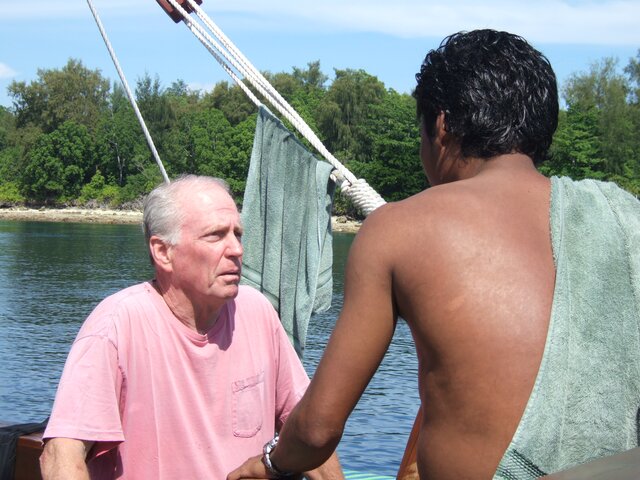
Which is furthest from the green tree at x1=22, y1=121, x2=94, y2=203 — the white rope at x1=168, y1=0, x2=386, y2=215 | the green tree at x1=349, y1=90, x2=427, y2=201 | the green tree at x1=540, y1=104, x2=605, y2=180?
the white rope at x1=168, y1=0, x2=386, y2=215

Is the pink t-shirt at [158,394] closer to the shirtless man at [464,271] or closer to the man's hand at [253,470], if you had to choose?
the man's hand at [253,470]

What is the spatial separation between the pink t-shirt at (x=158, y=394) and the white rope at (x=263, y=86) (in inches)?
65.2

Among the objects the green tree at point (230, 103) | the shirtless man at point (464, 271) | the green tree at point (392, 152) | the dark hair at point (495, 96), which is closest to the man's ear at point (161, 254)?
the shirtless man at point (464, 271)

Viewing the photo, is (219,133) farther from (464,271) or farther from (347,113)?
(464,271)

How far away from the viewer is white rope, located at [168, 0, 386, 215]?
4.54 meters

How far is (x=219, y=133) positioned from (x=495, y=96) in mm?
75133

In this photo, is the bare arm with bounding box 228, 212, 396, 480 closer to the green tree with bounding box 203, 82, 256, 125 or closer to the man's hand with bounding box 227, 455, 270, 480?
the man's hand with bounding box 227, 455, 270, 480

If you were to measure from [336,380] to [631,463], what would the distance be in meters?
0.79

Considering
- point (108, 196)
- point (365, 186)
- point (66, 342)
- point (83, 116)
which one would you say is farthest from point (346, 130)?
point (365, 186)

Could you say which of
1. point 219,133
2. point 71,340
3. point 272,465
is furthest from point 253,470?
point 219,133

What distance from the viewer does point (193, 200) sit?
294 cm

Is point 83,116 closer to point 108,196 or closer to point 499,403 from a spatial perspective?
point 108,196

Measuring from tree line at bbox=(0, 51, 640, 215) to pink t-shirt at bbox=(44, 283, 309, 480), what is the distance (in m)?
54.9

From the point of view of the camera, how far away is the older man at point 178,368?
267cm
